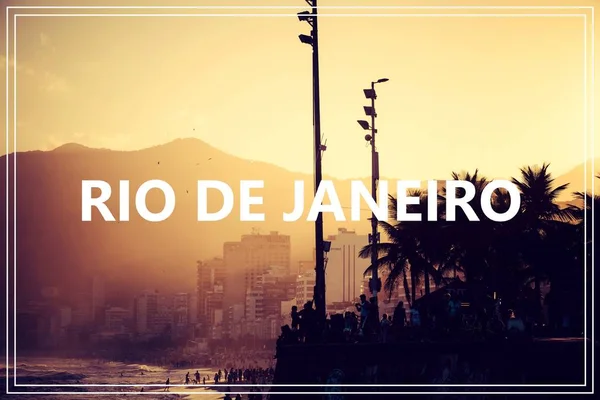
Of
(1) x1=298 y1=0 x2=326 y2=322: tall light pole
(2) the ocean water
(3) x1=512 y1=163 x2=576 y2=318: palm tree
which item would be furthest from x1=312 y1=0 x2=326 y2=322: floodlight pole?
(2) the ocean water

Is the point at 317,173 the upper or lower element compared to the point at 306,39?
lower

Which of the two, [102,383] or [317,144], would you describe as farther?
[102,383]

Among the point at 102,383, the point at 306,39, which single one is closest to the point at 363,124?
the point at 306,39

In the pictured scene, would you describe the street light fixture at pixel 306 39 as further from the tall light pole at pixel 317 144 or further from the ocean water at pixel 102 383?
the ocean water at pixel 102 383

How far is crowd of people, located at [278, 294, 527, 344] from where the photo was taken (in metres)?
32.3

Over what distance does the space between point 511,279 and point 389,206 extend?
1072cm

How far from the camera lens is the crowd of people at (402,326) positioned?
32312mm

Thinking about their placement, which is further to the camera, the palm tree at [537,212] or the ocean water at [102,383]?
the ocean water at [102,383]

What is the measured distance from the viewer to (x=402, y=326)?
3347 cm

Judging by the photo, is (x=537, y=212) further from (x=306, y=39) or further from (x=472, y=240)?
(x=306, y=39)

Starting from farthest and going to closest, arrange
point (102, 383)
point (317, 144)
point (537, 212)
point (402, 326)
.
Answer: point (102, 383), point (537, 212), point (317, 144), point (402, 326)

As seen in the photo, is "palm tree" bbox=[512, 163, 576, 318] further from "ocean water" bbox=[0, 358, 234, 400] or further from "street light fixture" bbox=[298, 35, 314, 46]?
"ocean water" bbox=[0, 358, 234, 400]

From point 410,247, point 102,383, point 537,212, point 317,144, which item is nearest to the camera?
point 317,144

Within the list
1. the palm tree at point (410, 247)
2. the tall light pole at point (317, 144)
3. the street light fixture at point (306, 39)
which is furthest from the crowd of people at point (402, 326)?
the palm tree at point (410, 247)
